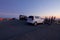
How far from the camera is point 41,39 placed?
411 inches

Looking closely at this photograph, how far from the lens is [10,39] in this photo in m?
10.2

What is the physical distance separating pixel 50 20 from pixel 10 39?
66.5 ft

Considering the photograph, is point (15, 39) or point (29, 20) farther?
point (29, 20)

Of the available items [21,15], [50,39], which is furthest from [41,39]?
[21,15]

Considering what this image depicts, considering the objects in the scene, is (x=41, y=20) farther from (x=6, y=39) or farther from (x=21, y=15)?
(x=6, y=39)

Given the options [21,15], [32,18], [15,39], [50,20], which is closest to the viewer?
[15,39]

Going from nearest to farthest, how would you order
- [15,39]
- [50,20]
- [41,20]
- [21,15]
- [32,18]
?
[15,39] → [32,18] → [41,20] → [50,20] → [21,15]

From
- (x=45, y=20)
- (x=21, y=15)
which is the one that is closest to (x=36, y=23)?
(x=45, y=20)

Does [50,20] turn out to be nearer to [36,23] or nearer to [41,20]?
[41,20]

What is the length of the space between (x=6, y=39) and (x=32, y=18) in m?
14.3

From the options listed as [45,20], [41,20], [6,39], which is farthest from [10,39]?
[45,20]

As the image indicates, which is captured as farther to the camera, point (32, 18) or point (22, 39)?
point (32, 18)

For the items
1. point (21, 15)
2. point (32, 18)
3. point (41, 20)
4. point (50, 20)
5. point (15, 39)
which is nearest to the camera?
point (15, 39)

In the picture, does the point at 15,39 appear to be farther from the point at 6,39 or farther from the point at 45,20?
the point at 45,20
